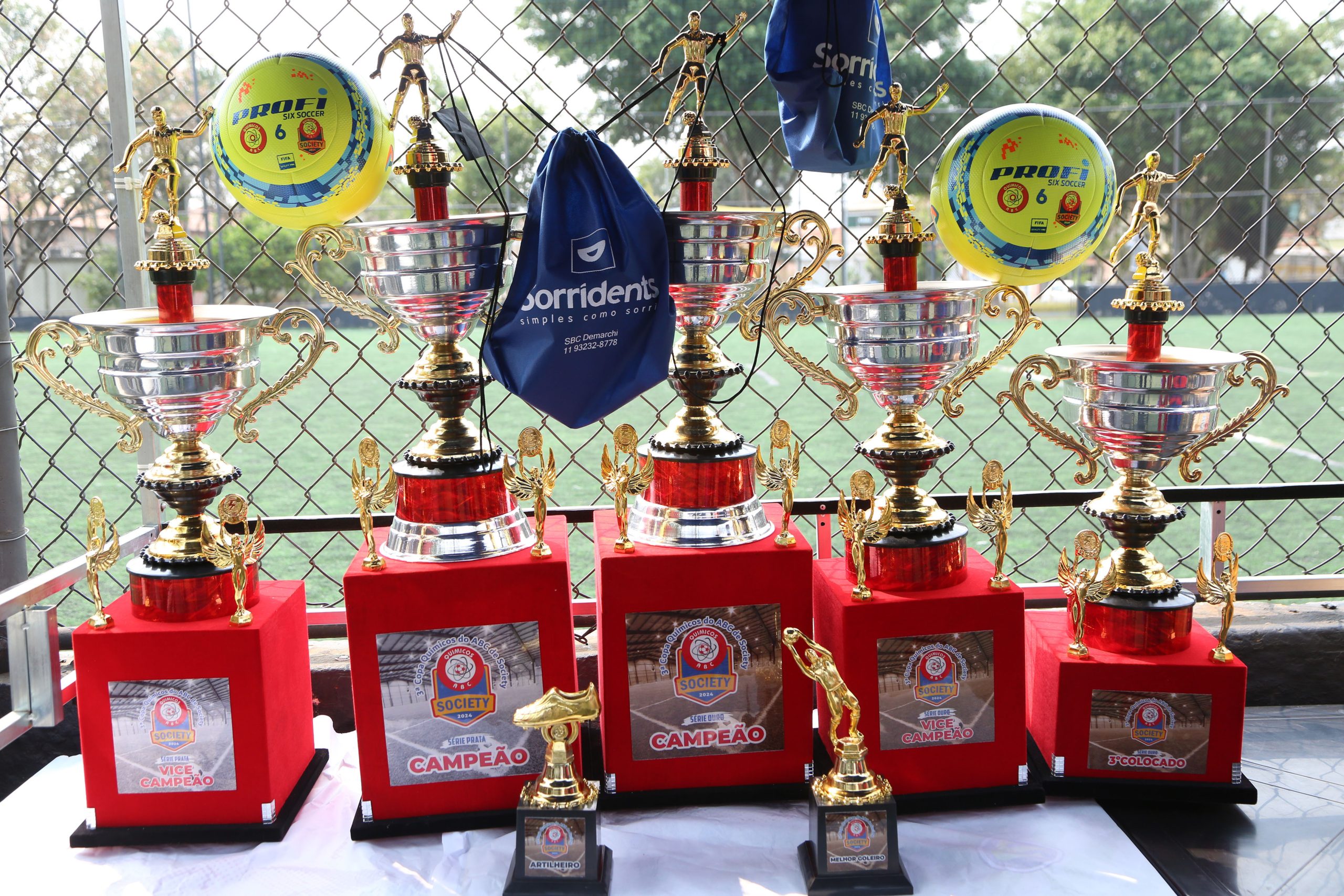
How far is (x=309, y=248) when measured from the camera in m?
1.64

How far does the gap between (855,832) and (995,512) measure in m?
0.57

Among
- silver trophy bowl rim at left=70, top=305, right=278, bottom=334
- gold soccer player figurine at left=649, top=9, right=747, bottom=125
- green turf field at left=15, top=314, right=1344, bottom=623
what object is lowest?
green turf field at left=15, top=314, right=1344, bottom=623

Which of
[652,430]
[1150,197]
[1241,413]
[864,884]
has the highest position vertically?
[1150,197]

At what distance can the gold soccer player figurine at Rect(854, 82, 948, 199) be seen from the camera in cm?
165

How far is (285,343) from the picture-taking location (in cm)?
167

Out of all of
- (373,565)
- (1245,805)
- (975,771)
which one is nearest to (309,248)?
(373,565)

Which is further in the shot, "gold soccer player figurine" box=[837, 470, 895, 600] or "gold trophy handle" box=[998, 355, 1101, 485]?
"gold trophy handle" box=[998, 355, 1101, 485]

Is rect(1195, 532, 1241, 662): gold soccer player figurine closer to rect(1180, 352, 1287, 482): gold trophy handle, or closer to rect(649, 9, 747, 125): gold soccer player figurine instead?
rect(1180, 352, 1287, 482): gold trophy handle

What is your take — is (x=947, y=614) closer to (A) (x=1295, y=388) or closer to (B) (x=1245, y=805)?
(B) (x=1245, y=805)

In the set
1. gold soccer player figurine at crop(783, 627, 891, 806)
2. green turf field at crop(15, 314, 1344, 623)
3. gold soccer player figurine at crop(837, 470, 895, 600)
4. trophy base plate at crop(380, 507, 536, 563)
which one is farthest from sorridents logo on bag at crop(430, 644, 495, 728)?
green turf field at crop(15, 314, 1344, 623)

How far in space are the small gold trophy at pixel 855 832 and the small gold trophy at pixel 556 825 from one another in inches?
11.8

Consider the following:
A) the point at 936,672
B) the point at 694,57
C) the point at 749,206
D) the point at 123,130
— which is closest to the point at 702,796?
the point at 936,672

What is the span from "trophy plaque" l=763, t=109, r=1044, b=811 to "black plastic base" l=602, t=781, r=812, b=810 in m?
0.15

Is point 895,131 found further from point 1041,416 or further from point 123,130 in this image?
point 123,130
